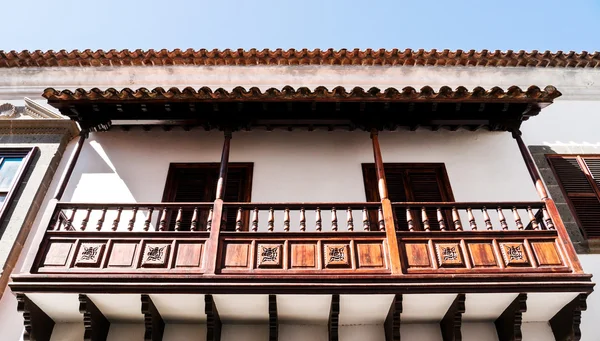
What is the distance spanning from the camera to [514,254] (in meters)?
5.06

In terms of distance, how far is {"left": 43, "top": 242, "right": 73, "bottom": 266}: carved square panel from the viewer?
5023 millimetres

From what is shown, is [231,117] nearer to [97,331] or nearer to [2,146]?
[97,331]

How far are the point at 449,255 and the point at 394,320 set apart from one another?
3.01 ft

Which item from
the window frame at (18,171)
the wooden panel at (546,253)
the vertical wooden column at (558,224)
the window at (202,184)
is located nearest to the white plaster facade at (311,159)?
the window at (202,184)

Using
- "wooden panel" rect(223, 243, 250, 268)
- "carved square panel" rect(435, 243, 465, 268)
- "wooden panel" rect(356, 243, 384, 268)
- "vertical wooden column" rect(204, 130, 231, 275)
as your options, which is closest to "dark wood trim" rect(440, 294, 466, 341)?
"carved square panel" rect(435, 243, 465, 268)

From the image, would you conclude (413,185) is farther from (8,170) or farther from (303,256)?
(8,170)

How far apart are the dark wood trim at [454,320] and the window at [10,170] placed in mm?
5758

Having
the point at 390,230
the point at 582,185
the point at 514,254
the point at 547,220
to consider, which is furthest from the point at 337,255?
the point at 582,185

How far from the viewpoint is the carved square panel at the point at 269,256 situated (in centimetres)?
496

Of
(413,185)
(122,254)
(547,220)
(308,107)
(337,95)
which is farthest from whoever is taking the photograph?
(413,185)

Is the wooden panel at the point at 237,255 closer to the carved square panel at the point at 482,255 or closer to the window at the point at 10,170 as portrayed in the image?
the carved square panel at the point at 482,255

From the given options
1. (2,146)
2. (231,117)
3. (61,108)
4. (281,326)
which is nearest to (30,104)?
(2,146)

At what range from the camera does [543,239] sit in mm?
5195

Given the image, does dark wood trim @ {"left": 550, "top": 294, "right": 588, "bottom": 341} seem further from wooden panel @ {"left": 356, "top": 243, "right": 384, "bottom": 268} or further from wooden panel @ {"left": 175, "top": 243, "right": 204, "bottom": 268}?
wooden panel @ {"left": 175, "top": 243, "right": 204, "bottom": 268}
